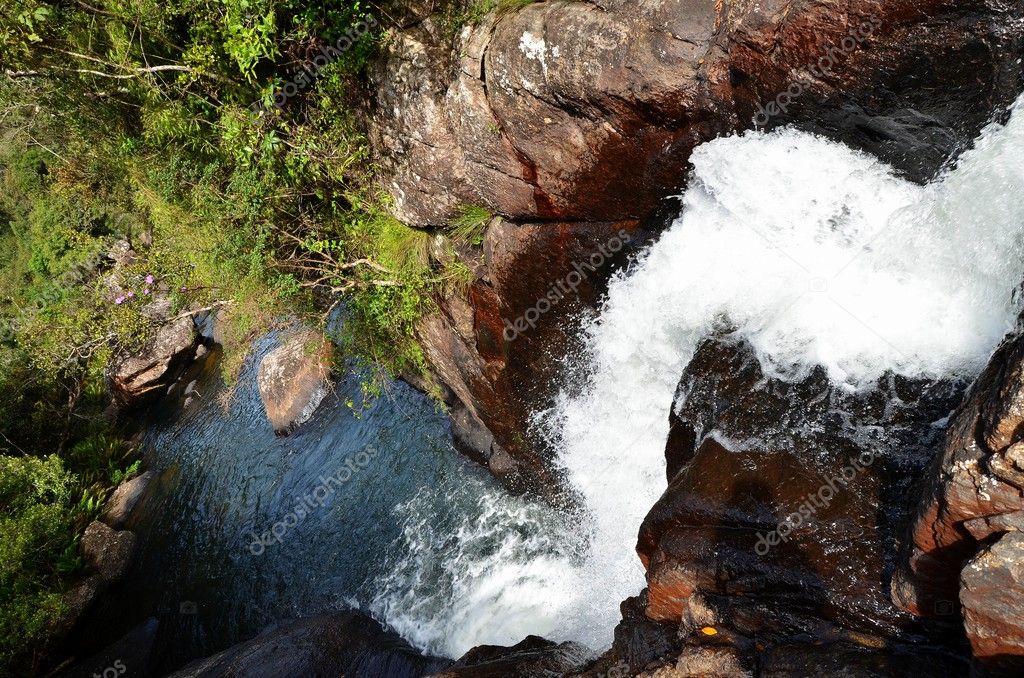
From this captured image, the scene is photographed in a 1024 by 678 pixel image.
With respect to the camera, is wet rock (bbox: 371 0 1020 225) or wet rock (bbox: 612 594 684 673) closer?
wet rock (bbox: 612 594 684 673)

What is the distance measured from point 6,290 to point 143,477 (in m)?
7.90

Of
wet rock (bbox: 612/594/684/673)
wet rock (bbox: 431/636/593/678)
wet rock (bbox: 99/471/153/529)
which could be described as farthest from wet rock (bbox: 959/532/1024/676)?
wet rock (bbox: 99/471/153/529)

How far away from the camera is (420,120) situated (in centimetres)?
644

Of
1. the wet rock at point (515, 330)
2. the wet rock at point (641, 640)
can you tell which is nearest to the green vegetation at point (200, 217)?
the wet rock at point (515, 330)

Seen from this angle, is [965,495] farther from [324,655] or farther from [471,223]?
[324,655]

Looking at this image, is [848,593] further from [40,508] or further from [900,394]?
[40,508]

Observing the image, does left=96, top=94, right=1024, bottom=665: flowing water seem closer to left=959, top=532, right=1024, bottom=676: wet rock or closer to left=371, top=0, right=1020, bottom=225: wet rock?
left=371, top=0, right=1020, bottom=225: wet rock

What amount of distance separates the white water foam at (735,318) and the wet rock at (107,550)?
4.41 m

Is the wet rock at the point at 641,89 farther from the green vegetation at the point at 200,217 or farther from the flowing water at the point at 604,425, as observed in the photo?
the green vegetation at the point at 200,217

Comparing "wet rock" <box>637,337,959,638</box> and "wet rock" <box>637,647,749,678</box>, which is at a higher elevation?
"wet rock" <box>637,337,959,638</box>

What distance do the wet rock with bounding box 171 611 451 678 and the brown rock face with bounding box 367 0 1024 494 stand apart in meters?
2.21

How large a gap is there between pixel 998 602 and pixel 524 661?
3194mm

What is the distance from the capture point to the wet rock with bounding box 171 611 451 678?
6.03m

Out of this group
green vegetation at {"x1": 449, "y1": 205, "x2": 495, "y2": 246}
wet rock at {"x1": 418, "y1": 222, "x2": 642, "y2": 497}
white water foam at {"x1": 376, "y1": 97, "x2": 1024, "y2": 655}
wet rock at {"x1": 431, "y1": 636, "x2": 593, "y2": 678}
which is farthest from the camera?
green vegetation at {"x1": 449, "y1": 205, "x2": 495, "y2": 246}
